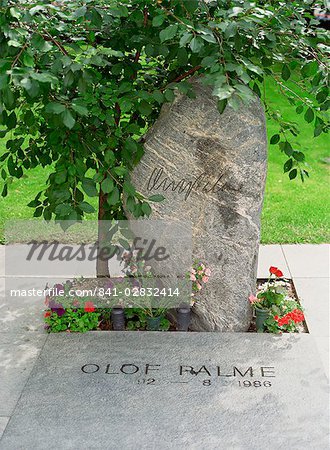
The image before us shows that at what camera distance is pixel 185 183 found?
13.2ft

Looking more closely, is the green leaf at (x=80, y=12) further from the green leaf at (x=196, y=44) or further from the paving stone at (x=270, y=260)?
the paving stone at (x=270, y=260)

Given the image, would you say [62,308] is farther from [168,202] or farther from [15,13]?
[15,13]

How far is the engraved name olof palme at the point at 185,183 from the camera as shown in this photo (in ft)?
13.1

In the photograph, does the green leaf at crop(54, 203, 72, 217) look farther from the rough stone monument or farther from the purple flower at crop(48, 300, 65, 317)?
the purple flower at crop(48, 300, 65, 317)

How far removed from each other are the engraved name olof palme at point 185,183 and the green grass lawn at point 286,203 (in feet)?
5.40

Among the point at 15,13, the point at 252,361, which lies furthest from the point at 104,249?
the point at 15,13

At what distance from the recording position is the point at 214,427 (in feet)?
10.8

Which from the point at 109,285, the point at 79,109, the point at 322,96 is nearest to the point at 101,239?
the point at 109,285

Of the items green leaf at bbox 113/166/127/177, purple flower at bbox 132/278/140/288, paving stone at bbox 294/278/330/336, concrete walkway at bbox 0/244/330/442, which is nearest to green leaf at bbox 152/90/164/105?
green leaf at bbox 113/166/127/177

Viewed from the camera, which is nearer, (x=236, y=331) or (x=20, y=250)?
(x=236, y=331)

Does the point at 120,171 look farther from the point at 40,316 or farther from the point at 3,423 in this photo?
the point at 3,423

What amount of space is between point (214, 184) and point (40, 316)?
143cm

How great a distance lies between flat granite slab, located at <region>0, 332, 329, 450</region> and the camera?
3.20 metres

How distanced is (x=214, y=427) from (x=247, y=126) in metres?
1.64
